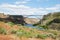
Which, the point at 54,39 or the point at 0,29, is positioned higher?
the point at 0,29

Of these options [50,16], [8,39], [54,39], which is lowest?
[50,16]

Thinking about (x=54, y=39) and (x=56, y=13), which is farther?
(x=56, y=13)

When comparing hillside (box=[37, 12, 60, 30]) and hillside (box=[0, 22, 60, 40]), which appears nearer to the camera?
hillside (box=[0, 22, 60, 40])

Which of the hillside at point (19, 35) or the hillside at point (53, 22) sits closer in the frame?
the hillside at point (19, 35)

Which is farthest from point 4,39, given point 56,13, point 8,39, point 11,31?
point 56,13

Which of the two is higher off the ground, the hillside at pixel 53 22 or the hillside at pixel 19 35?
the hillside at pixel 19 35

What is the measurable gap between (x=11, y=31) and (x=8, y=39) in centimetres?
498

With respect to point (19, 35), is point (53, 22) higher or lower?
lower

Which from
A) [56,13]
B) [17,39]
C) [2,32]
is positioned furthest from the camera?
[56,13]

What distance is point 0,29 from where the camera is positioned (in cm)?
1756

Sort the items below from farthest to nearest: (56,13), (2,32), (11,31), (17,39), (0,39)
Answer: (56,13) < (11,31) < (2,32) < (17,39) < (0,39)

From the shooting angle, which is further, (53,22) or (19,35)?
(53,22)

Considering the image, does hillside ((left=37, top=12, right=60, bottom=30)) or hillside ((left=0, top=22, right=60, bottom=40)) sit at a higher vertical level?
hillside ((left=0, top=22, right=60, bottom=40))

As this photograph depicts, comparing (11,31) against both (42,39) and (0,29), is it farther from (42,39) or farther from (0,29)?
(42,39)
